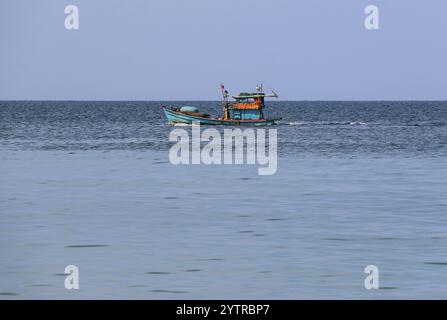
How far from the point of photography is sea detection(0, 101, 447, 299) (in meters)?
19.9

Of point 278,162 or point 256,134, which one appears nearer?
point 278,162

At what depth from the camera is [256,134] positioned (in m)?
87.8
